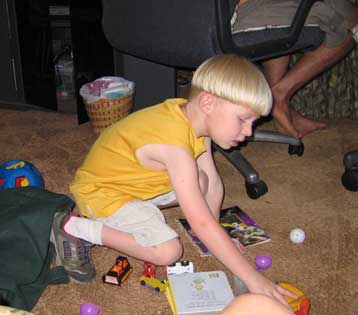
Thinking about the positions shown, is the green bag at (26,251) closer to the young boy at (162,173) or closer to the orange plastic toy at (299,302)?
the young boy at (162,173)

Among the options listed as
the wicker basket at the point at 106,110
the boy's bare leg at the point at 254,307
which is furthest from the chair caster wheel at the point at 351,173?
the boy's bare leg at the point at 254,307

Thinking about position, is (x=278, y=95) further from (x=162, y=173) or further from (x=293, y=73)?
(x=162, y=173)

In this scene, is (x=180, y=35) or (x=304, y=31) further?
(x=304, y=31)

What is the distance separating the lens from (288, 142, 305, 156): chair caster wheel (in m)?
1.91

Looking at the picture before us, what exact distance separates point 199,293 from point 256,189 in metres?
0.53

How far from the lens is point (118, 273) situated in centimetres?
127

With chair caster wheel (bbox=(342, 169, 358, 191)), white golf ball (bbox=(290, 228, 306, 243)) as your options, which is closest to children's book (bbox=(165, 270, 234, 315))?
white golf ball (bbox=(290, 228, 306, 243))

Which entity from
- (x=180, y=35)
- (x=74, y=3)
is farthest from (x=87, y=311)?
(x=74, y=3)

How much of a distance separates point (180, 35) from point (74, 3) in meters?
0.82

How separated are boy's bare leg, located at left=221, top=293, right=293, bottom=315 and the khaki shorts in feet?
2.05

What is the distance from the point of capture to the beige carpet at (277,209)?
1.23 m

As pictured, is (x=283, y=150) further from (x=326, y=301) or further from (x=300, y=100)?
(x=326, y=301)

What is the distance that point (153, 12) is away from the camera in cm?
141

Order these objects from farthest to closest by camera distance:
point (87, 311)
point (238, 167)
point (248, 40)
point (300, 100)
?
point (300, 100)
point (238, 167)
point (248, 40)
point (87, 311)
